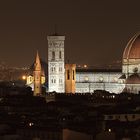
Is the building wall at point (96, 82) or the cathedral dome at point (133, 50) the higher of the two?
the cathedral dome at point (133, 50)

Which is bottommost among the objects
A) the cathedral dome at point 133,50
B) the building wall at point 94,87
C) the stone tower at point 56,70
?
the building wall at point 94,87

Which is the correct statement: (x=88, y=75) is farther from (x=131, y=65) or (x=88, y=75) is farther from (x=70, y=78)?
(x=131, y=65)

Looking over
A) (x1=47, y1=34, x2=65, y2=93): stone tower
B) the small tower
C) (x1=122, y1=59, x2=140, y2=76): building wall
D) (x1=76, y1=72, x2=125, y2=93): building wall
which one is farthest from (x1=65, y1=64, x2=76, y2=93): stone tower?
(x1=122, y1=59, x2=140, y2=76): building wall

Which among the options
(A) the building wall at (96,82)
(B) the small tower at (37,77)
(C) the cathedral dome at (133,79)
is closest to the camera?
(C) the cathedral dome at (133,79)

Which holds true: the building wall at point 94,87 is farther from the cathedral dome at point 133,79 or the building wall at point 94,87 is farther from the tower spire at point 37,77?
the cathedral dome at point 133,79

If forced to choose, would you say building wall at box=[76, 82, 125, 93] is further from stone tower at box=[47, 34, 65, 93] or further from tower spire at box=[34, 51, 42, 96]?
tower spire at box=[34, 51, 42, 96]

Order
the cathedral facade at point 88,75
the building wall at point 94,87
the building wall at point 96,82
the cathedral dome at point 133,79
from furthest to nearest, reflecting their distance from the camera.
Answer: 1. the building wall at point 96,82
2. the building wall at point 94,87
3. the cathedral facade at point 88,75
4. the cathedral dome at point 133,79

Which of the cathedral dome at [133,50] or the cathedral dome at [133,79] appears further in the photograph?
the cathedral dome at [133,50]

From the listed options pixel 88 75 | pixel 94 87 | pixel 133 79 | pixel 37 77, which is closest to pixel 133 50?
pixel 133 79

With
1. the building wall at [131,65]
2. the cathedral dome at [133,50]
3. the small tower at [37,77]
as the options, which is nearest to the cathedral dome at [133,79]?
the building wall at [131,65]
